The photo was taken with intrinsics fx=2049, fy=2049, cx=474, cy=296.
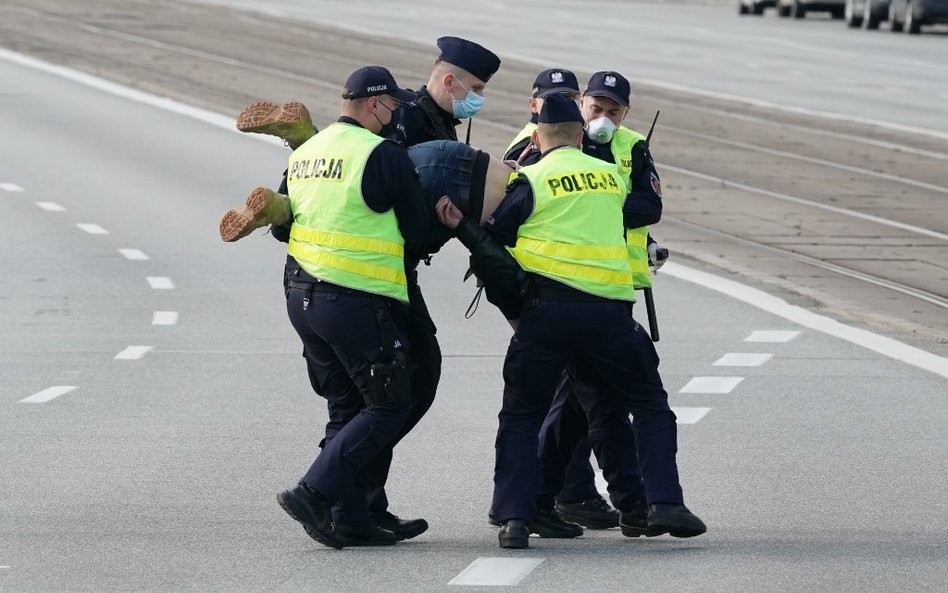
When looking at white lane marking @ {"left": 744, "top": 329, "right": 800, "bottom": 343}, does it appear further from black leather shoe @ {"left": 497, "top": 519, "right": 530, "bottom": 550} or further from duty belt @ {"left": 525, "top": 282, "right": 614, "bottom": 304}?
black leather shoe @ {"left": 497, "top": 519, "right": 530, "bottom": 550}

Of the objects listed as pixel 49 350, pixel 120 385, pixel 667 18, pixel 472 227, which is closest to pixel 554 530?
pixel 472 227

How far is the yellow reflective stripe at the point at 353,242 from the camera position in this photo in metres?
7.64

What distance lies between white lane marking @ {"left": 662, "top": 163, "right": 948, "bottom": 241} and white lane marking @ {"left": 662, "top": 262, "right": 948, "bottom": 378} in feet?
9.90

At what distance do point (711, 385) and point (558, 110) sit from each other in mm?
3769

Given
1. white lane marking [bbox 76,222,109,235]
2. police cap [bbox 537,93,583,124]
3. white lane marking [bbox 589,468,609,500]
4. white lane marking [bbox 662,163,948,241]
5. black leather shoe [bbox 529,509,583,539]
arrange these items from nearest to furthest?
police cap [bbox 537,93,583,124] < black leather shoe [bbox 529,509,583,539] < white lane marking [bbox 589,468,609,500] < white lane marking [bbox 76,222,109,235] < white lane marking [bbox 662,163,948,241]

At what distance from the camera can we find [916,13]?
46.5 m

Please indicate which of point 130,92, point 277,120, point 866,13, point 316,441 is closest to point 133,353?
point 316,441

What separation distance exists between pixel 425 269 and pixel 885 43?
30.9 meters

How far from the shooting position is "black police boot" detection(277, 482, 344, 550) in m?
7.51

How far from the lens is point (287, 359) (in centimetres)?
1205

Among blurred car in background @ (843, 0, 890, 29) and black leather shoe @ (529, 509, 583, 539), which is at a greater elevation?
black leather shoe @ (529, 509, 583, 539)

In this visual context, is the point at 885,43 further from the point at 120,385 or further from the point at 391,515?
the point at 391,515

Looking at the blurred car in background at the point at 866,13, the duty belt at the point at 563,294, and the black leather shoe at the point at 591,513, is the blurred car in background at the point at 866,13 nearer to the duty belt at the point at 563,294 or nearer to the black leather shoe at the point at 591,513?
the black leather shoe at the point at 591,513

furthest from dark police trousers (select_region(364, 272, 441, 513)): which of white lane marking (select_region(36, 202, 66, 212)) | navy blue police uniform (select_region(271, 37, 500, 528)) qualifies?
white lane marking (select_region(36, 202, 66, 212))
